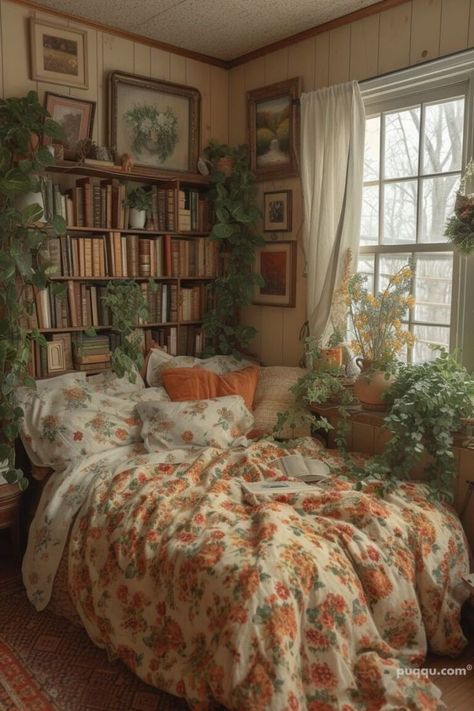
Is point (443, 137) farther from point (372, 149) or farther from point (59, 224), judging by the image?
point (59, 224)

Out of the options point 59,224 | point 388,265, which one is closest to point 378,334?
point 388,265

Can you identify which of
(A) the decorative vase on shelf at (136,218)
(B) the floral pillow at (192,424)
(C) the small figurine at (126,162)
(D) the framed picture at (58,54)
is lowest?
(B) the floral pillow at (192,424)

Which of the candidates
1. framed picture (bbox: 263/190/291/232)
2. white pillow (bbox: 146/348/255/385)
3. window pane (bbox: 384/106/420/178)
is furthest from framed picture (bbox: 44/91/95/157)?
window pane (bbox: 384/106/420/178)

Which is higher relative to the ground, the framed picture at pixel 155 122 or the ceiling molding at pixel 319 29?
the ceiling molding at pixel 319 29

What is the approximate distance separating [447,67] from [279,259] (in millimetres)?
1404

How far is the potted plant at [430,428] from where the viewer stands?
263 centimetres

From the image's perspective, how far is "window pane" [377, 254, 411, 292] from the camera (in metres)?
3.31

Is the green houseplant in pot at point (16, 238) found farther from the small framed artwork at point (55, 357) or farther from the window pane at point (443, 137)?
the window pane at point (443, 137)

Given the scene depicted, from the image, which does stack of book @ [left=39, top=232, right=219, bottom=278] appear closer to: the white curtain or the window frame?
the white curtain

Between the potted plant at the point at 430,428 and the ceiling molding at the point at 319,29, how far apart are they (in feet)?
6.21

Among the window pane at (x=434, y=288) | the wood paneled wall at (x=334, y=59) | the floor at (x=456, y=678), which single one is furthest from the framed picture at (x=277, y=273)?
the floor at (x=456, y=678)

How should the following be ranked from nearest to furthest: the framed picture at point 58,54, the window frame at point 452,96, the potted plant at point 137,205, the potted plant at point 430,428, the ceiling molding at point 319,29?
the potted plant at point 430,428
the window frame at point 452,96
the ceiling molding at point 319,29
the framed picture at point 58,54
the potted plant at point 137,205

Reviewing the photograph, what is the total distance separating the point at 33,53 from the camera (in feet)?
10.7

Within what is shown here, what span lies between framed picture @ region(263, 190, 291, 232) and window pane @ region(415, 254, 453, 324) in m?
0.92
